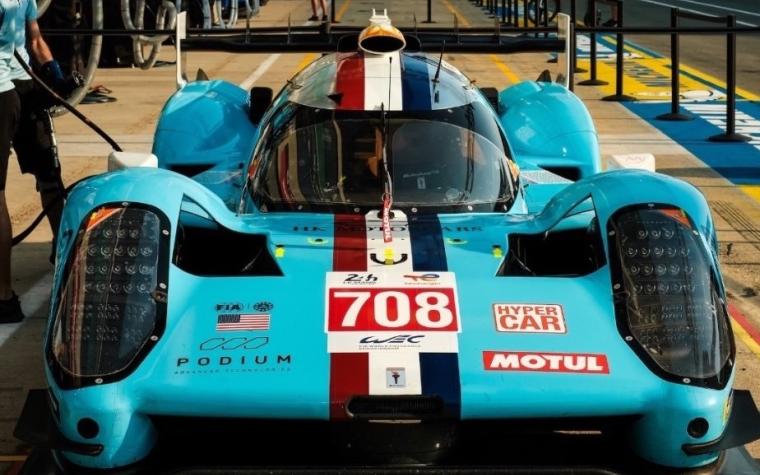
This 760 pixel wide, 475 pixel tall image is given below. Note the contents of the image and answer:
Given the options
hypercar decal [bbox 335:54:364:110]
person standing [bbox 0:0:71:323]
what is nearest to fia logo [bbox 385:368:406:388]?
hypercar decal [bbox 335:54:364:110]

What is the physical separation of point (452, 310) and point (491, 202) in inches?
53.4

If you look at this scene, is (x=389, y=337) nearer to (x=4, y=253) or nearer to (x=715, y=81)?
(x=4, y=253)

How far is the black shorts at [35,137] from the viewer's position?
7398 mm

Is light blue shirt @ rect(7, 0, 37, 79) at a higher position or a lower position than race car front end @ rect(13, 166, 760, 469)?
higher

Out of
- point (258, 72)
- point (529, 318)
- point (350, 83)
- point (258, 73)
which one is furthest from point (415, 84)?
point (258, 72)

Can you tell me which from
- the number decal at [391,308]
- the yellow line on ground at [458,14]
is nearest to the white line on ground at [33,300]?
the number decal at [391,308]

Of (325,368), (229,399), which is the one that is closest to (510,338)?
(325,368)

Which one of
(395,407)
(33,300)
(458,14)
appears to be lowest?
(458,14)

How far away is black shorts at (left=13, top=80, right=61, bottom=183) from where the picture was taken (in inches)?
291

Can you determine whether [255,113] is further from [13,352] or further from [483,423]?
[483,423]

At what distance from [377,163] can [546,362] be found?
5.84ft

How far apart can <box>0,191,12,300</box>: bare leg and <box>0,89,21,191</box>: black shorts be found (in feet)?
0.46

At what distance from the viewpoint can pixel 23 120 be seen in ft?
24.4

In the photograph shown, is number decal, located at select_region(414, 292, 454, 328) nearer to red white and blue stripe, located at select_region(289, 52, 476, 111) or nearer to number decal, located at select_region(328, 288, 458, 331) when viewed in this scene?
number decal, located at select_region(328, 288, 458, 331)
